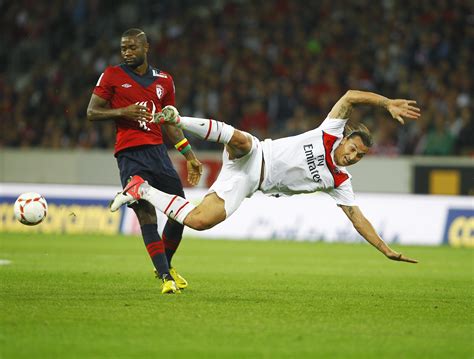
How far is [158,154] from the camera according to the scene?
9.80 meters

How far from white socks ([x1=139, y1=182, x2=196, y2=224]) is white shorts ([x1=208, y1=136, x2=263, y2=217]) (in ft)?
1.13

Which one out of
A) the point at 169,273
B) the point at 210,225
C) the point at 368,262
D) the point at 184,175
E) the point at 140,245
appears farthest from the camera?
the point at 184,175

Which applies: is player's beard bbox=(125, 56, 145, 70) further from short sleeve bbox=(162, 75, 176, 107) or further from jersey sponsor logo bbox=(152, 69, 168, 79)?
short sleeve bbox=(162, 75, 176, 107)

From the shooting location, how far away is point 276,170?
9.18 meters

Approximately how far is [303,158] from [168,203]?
1.40m

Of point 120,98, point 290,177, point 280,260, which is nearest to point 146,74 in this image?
point 120,98

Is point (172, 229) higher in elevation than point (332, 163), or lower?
lower

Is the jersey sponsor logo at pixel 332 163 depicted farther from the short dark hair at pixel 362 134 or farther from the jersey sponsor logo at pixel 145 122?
the jersey sponsor logo at pixel 145 122

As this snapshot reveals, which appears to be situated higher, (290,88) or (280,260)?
(290,88)

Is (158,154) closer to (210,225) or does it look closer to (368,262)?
(210,225)

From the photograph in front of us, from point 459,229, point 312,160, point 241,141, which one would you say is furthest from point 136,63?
point 459,229

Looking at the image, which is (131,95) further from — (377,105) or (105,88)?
(377,105)

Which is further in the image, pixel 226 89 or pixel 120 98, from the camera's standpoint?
pixel 226 89

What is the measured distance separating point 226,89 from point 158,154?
14283 millimetres
